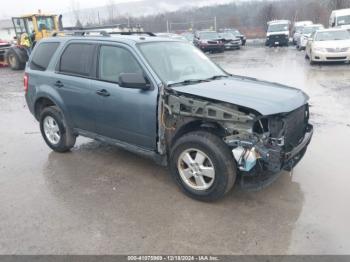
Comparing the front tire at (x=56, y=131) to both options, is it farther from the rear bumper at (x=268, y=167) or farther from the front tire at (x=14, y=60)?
the front tire at (x=14, y=60)

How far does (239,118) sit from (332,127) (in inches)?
154

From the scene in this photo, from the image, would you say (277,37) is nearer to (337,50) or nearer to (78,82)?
(337,50)

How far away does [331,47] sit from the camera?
51.3 ft

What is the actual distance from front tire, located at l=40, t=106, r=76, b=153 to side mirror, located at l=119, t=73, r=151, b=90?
1857mm

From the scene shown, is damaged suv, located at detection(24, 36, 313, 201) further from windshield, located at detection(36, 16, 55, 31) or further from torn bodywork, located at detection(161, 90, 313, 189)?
windshield, located at detection(36, 16, 55, 31)

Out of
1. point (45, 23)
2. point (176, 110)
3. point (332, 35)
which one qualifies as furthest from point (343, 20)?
point (176, 110)

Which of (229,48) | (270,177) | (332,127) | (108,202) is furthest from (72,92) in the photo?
(229,48)

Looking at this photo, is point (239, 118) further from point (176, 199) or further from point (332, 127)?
point (332, 127)

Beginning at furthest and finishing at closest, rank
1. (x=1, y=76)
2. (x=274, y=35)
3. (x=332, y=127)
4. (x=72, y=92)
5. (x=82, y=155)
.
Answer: (x=274, y=35) → (x=1, y=76) → (x=332, y=127) → (x=82, y=155) → (x=72, y=92)

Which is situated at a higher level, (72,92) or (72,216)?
(72,92)

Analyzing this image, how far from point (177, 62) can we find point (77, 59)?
1573 mm

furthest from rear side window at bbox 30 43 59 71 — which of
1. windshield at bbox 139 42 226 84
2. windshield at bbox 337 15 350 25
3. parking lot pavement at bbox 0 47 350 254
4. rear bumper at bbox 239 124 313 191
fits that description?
windshield at bbox 337 15 350 25

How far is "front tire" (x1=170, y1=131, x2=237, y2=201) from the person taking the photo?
157 inches

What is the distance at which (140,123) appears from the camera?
184 inches
